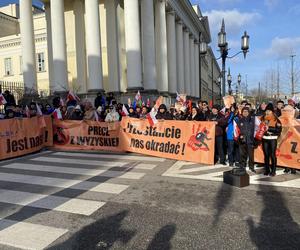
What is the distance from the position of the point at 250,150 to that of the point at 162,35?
897 inches

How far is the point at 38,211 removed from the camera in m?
5.99

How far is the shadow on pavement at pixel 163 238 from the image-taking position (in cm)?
447

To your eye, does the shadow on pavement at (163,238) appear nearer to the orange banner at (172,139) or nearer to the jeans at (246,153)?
the jeans at (246,153)

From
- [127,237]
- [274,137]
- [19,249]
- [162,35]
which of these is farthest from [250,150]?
[162,35]

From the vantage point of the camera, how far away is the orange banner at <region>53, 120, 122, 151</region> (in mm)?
13109

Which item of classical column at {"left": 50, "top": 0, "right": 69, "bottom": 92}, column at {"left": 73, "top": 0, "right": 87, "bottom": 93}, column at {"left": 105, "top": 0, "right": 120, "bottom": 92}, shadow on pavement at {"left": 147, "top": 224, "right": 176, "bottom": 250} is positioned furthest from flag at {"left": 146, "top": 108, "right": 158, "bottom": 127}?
column at {"left": 73, "top": 0, "right": 87, "bottom": 93}

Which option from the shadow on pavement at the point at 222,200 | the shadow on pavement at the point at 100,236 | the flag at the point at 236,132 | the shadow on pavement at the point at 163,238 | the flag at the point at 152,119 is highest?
the flag at the point at 152,119

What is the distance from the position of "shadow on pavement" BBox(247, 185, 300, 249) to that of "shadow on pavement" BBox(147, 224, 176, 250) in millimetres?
1141

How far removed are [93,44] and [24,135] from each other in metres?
11.8

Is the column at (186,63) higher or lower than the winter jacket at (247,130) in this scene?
higher

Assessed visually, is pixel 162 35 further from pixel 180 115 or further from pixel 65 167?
pixel 65 167

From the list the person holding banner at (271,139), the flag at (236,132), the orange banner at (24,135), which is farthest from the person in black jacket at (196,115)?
the orange banner at (24,135)

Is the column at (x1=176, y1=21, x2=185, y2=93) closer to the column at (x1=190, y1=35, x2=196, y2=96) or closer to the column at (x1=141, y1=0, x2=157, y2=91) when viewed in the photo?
the column at (x1=190, y1=35, x2=196, y2=96)

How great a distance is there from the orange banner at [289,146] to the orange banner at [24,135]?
8.64 metres
